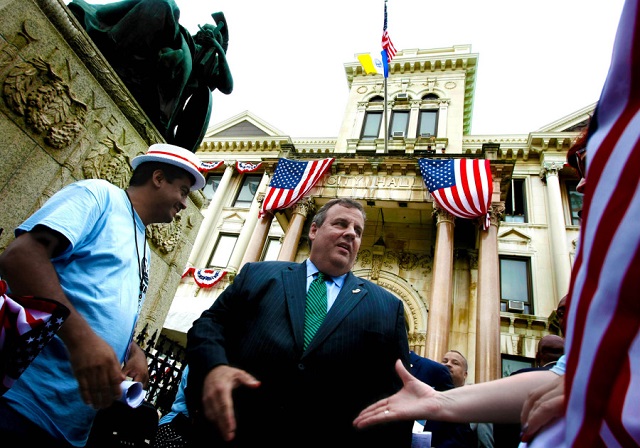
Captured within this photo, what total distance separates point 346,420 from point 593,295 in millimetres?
1404

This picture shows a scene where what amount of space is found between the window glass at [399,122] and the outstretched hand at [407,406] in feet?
65.5

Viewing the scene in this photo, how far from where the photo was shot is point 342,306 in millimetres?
2061

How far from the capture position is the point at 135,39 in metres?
3.60

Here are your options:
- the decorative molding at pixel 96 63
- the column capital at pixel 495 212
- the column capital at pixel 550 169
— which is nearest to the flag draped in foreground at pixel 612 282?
the decorative molding at pixel 96 63

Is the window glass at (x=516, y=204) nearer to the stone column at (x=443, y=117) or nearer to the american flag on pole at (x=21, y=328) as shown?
the stone column at (x=443, y=117)

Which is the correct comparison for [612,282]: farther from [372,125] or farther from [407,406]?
[372,125]

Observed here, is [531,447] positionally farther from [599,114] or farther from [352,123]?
[352,123]

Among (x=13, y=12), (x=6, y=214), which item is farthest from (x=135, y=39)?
(x=6, y=214)

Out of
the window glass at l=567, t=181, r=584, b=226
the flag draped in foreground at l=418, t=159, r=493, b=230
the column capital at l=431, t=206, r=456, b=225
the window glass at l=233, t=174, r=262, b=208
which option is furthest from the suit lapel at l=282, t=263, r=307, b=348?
the window glass at l=233, t=174, r=262, b=208

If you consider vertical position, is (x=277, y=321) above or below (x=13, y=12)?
below

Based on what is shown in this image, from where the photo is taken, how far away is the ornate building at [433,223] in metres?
12.9

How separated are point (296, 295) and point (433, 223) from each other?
14.6 meters

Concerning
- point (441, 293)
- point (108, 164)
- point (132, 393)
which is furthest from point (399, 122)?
point (132, 393)

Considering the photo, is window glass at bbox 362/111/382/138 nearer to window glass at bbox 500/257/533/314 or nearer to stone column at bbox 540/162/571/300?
stone column at bbox 540/162/571/300
